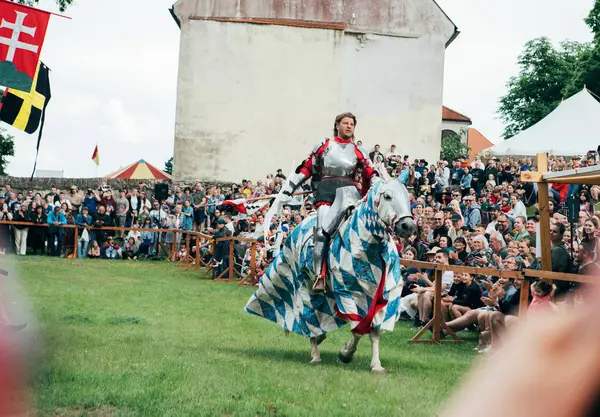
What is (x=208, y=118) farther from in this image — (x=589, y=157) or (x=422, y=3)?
(x=589, y=157)

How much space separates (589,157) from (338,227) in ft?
46.1

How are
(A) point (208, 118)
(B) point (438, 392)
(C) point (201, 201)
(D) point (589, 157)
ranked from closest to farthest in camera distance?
(B) point (438, 392) < (D) point (589, 157) < (C) point (201, 201) < (A) point (208, 118)

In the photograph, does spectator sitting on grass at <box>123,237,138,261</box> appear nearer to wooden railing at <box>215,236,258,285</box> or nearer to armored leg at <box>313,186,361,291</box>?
wooden railing at <box>215,236,258,285</box>

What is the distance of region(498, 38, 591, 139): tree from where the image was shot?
6462cm

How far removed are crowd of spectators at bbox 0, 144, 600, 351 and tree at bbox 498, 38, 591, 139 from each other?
39.8m

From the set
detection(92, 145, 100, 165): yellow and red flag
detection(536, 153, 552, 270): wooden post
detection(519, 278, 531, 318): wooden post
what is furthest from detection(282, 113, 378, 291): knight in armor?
detection(92, 145, 100, 165): yellow and red flag

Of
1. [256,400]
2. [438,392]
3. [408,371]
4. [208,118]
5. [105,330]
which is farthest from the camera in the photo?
[208,118]

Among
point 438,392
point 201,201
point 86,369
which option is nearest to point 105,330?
point 86,369

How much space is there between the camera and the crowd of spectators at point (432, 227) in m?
10.6

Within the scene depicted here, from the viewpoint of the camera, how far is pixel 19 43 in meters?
11.4

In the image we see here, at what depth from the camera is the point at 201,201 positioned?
104 feet

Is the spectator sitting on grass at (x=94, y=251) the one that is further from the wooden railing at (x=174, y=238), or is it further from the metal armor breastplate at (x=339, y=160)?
the metal armor breastplate at (x=339, y=160)

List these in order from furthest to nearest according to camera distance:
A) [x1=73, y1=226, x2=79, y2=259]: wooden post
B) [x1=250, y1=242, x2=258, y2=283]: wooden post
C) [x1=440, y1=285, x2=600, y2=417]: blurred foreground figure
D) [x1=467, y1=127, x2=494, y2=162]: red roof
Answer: [x1=467, y1=127, x2=494, y2=162]: red roof < [x1=73, y1=226, x2=79, y2=259]: wooden post < [x1=250, y1=242, x2=258, y2=283]: wooden post < [x1=440, y1=285, x2=600, y2=417]: blurred foreground figure

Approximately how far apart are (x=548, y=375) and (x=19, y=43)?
1157 cm
